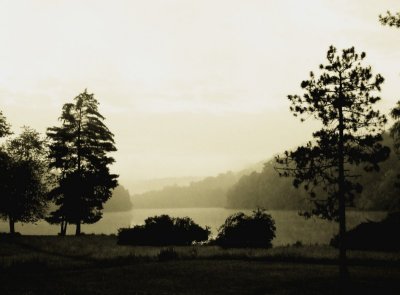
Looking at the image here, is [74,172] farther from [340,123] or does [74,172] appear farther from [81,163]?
[340,123]

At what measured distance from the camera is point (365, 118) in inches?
781

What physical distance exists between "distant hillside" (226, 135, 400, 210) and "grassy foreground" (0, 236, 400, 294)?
77811 millimetres

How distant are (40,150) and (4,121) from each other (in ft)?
22.7

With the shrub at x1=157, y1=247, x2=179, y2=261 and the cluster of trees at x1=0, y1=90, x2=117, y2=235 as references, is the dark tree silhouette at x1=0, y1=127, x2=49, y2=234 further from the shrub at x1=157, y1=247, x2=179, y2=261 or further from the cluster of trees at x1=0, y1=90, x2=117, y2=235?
the shrub at x1=157, y1=247, x2=179, y2=261

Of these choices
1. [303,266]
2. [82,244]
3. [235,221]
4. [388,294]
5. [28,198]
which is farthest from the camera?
[28,198]

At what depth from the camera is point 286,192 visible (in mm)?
159000

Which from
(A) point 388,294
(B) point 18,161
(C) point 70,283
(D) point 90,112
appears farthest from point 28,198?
(A) point 388,294

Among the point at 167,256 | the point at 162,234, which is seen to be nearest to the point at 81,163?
the point at 162,234

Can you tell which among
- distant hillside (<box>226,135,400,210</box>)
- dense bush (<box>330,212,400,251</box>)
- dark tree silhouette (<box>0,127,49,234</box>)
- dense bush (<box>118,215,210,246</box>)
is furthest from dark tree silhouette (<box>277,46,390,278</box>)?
distant hillside (<box>226,135,400,210</box>)

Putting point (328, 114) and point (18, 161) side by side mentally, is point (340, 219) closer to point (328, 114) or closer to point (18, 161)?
point (328, 114)

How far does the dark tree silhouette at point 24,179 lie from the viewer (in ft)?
156

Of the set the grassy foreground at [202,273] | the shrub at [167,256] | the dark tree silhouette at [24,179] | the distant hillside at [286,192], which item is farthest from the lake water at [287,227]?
the distant hillside at [286,192]

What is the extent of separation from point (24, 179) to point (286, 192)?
122 metres

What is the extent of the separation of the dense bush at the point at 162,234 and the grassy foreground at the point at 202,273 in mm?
6594
